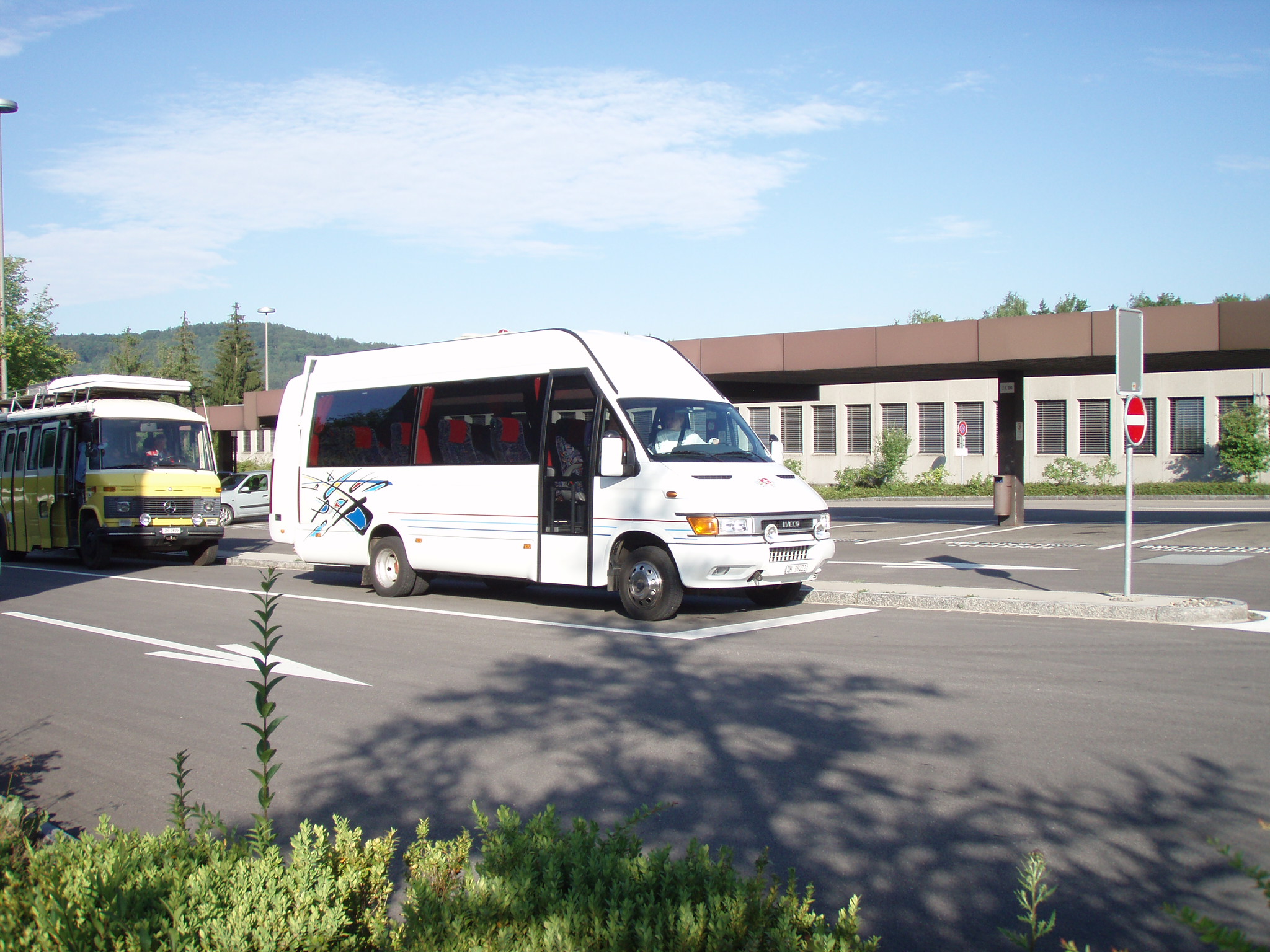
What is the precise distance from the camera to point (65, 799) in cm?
556

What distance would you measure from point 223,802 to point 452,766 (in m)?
1.24

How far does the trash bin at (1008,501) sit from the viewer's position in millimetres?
25234

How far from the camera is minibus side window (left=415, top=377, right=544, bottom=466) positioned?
40.9 ft

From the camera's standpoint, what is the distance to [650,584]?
1116 cm

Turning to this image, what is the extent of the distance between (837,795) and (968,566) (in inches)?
474

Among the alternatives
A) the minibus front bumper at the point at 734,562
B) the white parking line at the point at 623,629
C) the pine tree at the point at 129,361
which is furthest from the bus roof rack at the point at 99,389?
the pine tree at the point at 129,361

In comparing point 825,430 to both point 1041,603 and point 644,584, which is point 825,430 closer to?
point 1041,603

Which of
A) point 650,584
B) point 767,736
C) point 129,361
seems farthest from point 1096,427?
point 129,361

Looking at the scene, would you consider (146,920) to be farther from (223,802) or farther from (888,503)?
(888,503)

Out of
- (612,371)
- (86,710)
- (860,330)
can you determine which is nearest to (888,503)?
(860,330)

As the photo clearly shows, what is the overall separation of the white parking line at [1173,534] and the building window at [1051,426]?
21246 mm

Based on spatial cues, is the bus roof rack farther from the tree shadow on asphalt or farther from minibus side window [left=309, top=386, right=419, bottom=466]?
the tree shadow on asphalt

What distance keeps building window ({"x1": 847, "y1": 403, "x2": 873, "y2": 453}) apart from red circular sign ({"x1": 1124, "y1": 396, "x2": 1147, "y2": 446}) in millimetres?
40127

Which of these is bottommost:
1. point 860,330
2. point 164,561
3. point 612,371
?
point 164,561
